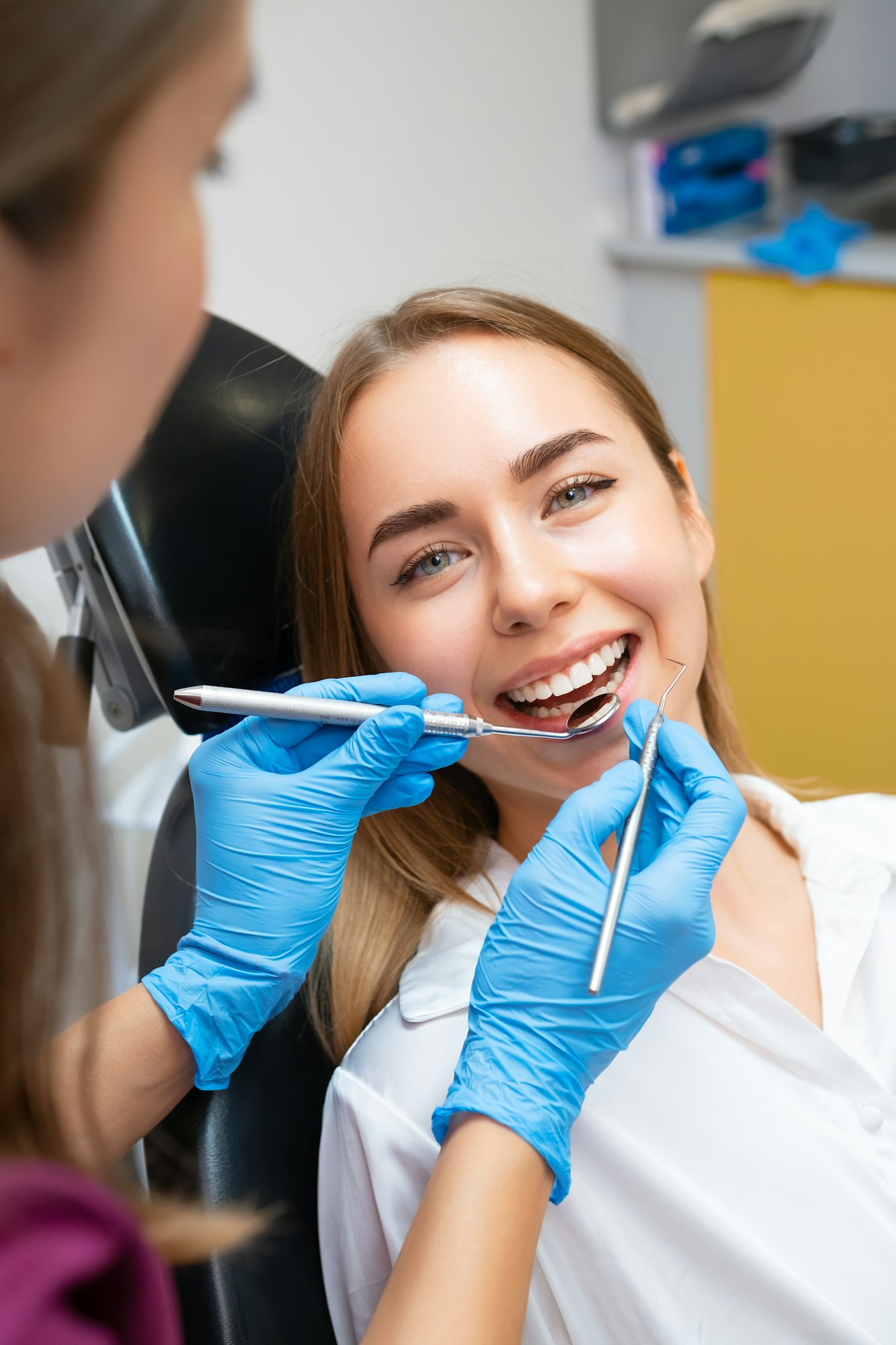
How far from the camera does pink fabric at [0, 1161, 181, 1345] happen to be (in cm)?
46

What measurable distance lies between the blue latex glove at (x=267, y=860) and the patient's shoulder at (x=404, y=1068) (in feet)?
0.31

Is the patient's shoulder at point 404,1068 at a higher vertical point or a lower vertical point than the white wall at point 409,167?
lower

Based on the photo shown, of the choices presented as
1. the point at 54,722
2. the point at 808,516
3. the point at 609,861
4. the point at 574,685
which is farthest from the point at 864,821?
the point at 808,516

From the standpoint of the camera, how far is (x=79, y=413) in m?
0.60

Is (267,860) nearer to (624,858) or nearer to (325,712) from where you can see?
(325,712)

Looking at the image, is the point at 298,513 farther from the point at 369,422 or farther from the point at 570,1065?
the point at 570,1065

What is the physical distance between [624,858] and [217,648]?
19.4 inches

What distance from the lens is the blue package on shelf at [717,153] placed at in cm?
269

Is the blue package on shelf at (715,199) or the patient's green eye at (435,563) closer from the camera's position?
the patient's green eye at (435,563)

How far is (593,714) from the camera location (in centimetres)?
112

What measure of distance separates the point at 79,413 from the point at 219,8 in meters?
0.21

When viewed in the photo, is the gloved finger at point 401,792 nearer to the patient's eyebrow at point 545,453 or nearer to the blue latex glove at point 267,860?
the blue latex glove at point 267,860

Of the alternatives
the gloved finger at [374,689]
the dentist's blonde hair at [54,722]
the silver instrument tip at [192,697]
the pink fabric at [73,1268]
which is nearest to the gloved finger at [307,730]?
the gloved finger at [374,689]

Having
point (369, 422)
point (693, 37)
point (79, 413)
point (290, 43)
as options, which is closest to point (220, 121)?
point (79, 413)
